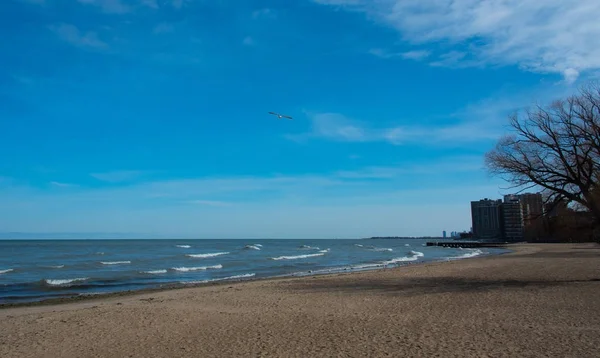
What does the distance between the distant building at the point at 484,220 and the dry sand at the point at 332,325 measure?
151 m

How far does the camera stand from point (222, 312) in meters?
12.5

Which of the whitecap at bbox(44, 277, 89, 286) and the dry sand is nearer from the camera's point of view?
the dry sand

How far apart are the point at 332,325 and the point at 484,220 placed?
170415 millimetres

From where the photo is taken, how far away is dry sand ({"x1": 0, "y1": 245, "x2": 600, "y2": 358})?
7.60 metres

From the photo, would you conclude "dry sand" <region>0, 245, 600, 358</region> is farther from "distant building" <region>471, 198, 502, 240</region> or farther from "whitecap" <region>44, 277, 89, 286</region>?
"distant building" <region>471, 198, 502, 240</region>

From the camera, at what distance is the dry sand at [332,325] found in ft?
24.9

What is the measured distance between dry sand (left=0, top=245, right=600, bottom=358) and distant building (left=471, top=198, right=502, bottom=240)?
150520 millimetres

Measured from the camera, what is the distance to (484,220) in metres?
166

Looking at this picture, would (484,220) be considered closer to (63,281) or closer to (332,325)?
(63,281)

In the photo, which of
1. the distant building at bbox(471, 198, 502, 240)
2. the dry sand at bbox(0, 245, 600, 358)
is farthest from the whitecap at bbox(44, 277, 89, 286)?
the distant building at bbox(471, 198, 502, 240)

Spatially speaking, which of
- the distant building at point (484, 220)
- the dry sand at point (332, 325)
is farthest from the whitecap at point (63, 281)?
the distant building at point (484, 220)

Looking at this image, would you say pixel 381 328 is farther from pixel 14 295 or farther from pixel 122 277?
pixel 122 277

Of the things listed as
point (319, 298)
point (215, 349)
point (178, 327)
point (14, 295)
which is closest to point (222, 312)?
point (178, 327)

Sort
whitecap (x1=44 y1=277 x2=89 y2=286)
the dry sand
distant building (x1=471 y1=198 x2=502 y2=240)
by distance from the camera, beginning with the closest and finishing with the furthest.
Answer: the dry sand
whitecap (x1=44 y1=277 x2=89 y2=286)
distant building (x1=471 y1=198 x2=502 y2=240)
